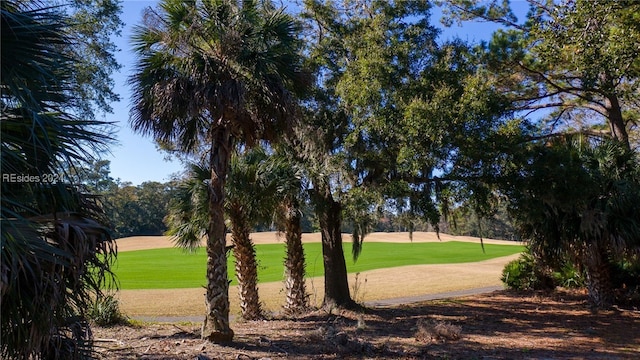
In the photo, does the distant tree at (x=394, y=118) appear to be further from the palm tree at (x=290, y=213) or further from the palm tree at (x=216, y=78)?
the palm tree at (x=216, y=78)

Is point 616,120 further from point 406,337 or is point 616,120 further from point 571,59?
point 406,337

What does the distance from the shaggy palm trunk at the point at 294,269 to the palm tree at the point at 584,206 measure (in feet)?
19.0

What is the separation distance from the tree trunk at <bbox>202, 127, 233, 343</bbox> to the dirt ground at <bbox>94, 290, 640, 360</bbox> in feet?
1.09

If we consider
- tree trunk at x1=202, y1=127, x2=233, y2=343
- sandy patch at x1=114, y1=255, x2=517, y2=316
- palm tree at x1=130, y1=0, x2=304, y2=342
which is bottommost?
sandy patch at x1=114, y1=255, x2=517, y2=316

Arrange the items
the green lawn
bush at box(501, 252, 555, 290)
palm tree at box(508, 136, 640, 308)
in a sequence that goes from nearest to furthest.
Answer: palm tree at box(508, 136, 640, 308) < bush at box(501, 252, 555, 290) < the green lawn

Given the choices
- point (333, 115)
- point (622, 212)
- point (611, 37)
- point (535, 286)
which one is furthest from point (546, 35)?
point (535, 286)

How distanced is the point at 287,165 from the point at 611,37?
7.49 m

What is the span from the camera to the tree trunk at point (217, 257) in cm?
902

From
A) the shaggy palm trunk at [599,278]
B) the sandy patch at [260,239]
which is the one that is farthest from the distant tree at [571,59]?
the sandy patch at [260,239]

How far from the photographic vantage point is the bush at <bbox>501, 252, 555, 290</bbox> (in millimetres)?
19031

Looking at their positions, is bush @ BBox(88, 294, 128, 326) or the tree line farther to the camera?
bush @ BBox(88, 294, 128, 326)

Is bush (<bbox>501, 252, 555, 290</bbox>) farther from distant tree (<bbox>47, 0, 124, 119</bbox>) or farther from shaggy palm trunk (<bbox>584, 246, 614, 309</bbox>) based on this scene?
distant tree (<bbox>47, 0, 124, 119</bbox>)

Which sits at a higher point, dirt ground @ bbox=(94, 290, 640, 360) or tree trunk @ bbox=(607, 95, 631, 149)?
tree trunk @ bbox=(607, 95, 631, 149)

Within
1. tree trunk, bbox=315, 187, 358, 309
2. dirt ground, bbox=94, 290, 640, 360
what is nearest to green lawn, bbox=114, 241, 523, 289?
tree trunk, bbox=315, 187, 358, 309
